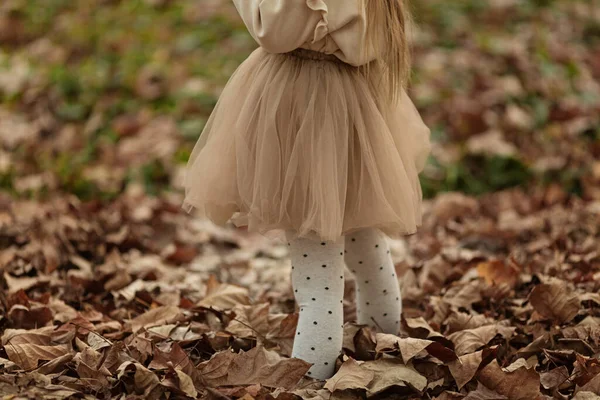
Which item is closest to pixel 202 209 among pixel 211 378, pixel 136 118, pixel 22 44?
pixel 211 378

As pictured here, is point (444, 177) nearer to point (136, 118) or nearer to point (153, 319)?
point (136, 118)

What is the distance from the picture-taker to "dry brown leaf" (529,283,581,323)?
102 inches

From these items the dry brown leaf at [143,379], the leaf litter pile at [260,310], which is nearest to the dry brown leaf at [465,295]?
the leaf litter pile at [260,310]

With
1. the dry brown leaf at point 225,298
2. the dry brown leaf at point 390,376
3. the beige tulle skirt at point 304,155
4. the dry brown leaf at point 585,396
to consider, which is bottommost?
the dry brown leaf at point 585,396

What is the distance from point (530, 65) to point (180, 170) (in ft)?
9.11

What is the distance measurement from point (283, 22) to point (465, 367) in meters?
1.12

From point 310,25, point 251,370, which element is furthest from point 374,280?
point 310,25

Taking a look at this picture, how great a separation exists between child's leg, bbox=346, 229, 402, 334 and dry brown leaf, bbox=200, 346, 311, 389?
1.37 feet

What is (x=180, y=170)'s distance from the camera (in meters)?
4.82

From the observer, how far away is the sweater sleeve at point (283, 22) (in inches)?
79.2

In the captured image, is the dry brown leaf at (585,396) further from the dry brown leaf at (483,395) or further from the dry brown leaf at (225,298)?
the dry brown leaf at (225,298)

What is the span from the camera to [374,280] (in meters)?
2.54

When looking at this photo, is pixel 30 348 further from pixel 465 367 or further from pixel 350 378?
pixel 465 367

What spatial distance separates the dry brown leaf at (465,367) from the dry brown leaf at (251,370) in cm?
43
